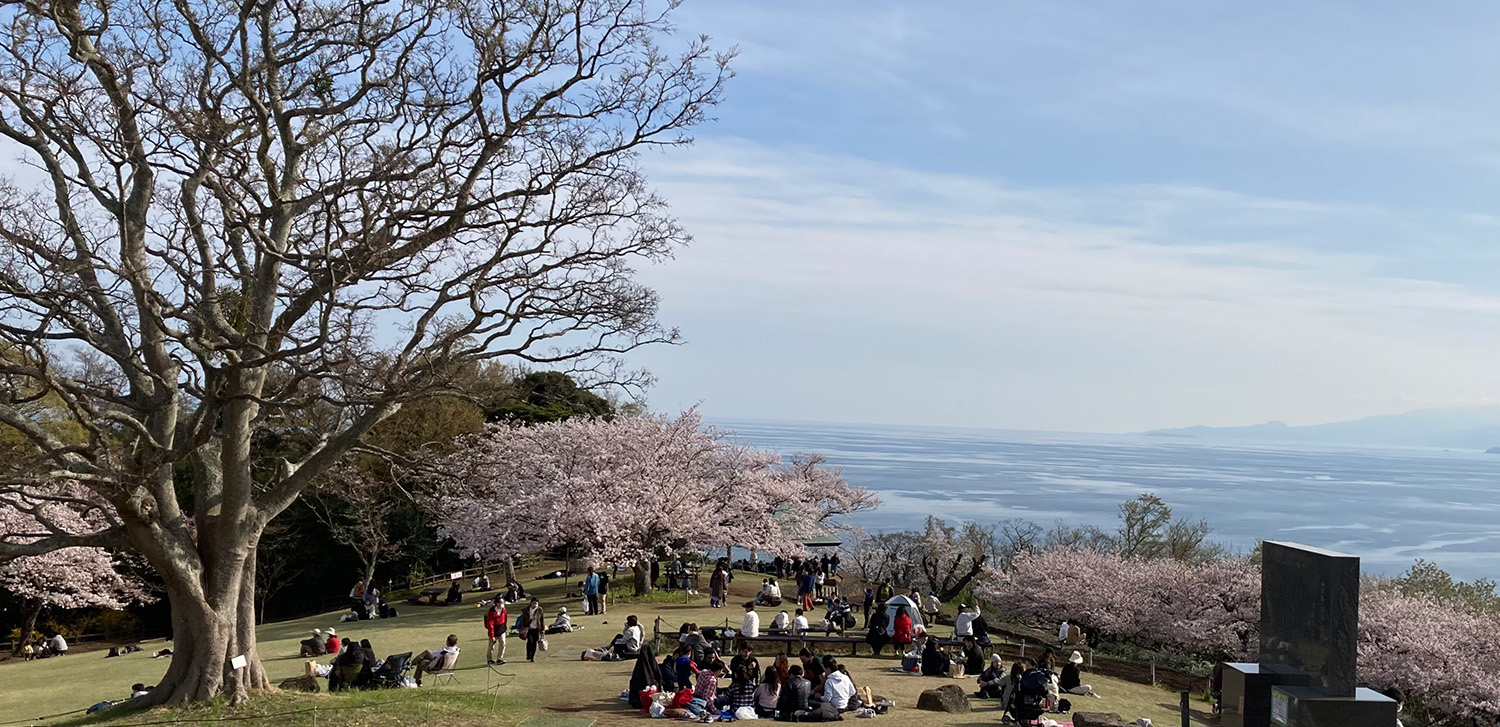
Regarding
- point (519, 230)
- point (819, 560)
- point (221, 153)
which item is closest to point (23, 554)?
point (221, 153)

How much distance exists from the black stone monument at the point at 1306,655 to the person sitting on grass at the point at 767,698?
593 cm

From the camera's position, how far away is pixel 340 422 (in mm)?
16125

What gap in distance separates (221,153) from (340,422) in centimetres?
446

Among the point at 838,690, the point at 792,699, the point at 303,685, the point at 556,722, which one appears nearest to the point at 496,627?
the point at 303,685

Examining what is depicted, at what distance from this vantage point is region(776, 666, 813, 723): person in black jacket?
14.4 m

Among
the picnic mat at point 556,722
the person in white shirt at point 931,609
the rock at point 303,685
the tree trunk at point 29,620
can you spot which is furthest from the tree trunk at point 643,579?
the tree trunk at point 29,620

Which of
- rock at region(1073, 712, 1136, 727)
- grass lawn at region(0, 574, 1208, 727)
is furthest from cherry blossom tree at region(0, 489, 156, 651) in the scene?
rock at region(1073, 712, 1136, 727)

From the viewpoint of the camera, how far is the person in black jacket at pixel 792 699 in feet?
47.2

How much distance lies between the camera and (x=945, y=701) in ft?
49.9

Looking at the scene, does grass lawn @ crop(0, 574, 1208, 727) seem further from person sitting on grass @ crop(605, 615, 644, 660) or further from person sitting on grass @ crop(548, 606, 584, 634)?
person sitting on grass @ crop(605, 615, 644, 660)

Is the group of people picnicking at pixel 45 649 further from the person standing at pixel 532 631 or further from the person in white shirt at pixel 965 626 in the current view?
the person in white shirt at pixel 965 626

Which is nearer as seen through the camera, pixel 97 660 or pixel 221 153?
pixel 221 153

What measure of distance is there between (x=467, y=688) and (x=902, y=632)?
8.68 m

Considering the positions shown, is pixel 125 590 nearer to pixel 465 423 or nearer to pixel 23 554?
pixel 465 423
